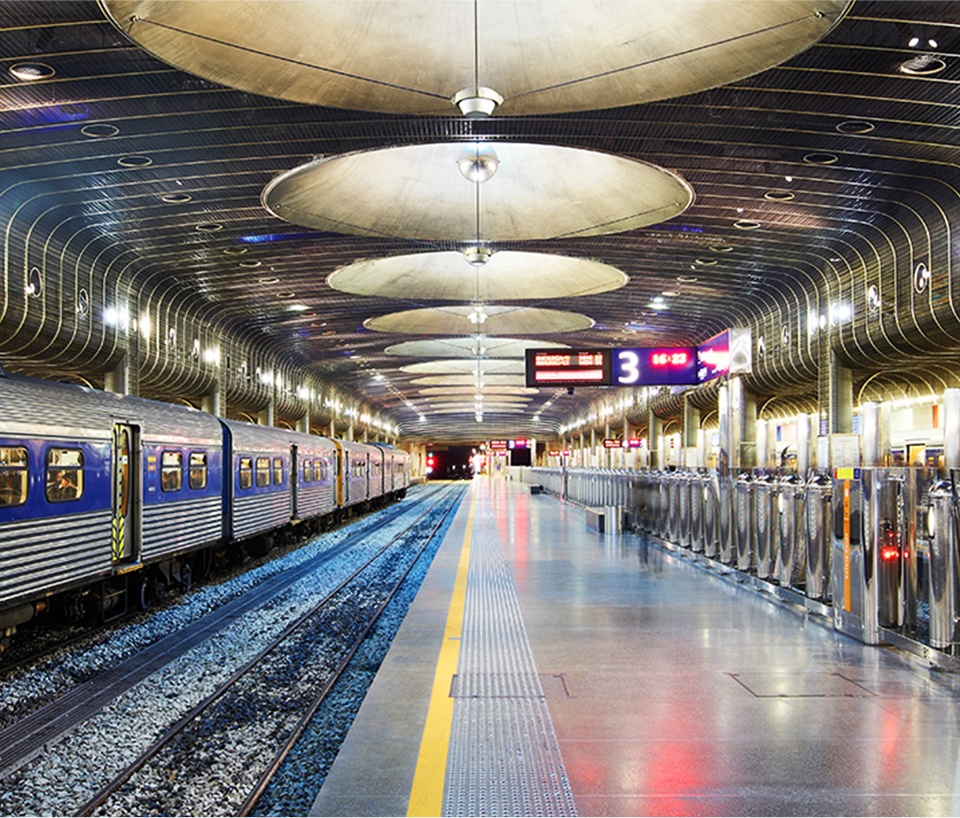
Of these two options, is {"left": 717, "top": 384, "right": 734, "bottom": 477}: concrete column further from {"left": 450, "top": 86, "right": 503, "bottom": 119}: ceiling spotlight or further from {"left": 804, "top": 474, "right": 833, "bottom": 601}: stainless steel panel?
{"left": 450, "top": 86, "right": 503, "bottom": 119}: ceiling spotlight

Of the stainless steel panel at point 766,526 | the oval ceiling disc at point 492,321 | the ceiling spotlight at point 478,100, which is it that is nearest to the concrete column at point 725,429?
the stainless steel panel at point 766,526

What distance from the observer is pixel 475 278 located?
29281 mm

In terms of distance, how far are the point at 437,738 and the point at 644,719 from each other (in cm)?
136

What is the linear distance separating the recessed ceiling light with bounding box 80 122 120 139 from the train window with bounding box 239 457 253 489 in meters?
7.11

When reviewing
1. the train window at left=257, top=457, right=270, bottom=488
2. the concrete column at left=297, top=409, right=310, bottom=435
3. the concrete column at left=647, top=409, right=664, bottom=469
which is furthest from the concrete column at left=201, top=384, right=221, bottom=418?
the concrete column at left=647, top=409, right=664, bottom=469

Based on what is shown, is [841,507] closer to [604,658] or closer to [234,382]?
[604,658]

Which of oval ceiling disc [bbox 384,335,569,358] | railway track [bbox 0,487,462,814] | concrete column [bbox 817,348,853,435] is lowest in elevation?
railway track [bbox 0,487,462,814]

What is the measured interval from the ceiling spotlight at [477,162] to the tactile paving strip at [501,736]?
349 inches

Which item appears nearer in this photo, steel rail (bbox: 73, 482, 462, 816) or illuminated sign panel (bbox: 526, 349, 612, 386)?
steel rail (bbox: 73, 482, 462, 816)

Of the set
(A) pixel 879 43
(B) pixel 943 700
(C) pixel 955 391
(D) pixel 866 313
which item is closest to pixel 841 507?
(C) pixel 955 391

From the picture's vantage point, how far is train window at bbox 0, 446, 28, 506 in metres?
8.91

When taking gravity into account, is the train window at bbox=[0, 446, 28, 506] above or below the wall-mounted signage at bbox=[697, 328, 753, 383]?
below

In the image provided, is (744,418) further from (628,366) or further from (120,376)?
(120,376)

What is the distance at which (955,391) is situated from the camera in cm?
817
